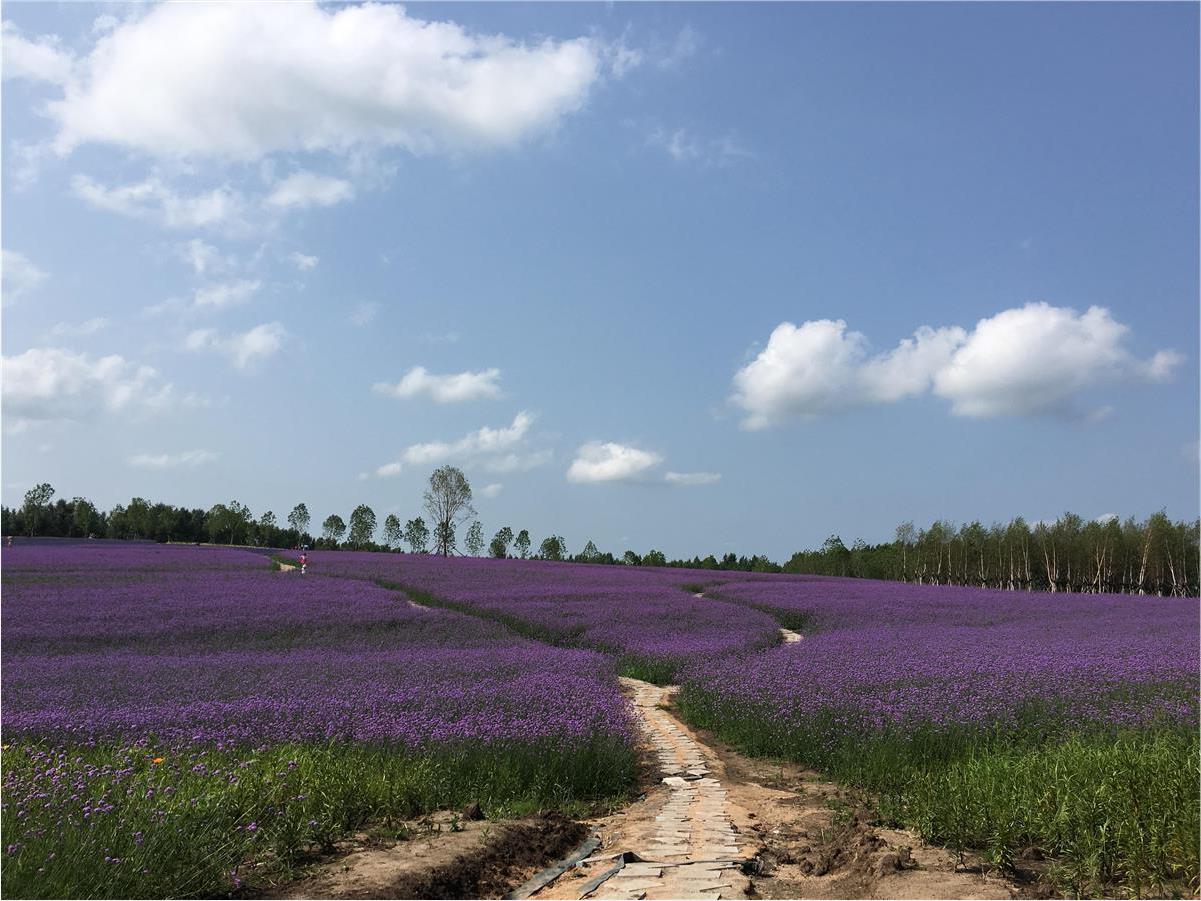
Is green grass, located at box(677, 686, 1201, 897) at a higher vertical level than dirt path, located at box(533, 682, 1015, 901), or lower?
higher

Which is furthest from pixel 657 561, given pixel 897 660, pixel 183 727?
pixel 183 727

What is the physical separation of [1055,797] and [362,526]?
98056 millimetres

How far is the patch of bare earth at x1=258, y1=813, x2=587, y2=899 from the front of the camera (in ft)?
17.5

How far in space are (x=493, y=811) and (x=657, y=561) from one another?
8827 cm

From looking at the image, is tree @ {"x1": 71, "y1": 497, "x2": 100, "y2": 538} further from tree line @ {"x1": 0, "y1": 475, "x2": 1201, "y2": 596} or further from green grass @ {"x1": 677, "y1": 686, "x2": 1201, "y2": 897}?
green grass @ {"x1": 677, "y1": 686, "x2": 1201, "y2": 897}

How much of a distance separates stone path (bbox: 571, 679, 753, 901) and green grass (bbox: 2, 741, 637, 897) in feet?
2.65

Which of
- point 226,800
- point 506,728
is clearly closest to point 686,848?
point 506,728

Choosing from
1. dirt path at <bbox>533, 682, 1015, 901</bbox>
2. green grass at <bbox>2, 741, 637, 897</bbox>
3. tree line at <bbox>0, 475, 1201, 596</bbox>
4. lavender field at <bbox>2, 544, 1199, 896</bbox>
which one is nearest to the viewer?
green grass at <bbox>2, 741, 637, 897</bbox>

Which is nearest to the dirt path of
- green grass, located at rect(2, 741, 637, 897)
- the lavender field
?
the lavender field

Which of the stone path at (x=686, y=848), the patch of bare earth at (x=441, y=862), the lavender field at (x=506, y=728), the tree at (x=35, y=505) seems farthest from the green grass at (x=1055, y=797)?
the tree at (x=35, y=505)

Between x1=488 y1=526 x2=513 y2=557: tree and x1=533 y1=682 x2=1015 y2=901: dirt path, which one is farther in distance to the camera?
x1=488 y1=526 x2=513 y2=557: tree

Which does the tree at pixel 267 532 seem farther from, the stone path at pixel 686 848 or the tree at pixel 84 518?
the stone path at pixel 686 848

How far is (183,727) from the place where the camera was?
962 cm

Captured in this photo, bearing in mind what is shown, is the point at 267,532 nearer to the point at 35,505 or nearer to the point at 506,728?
the point at 35,505
